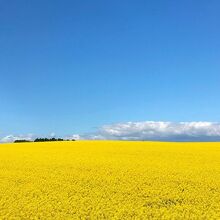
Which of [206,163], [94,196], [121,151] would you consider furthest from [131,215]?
[121,151]

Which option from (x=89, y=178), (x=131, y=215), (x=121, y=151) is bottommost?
(x=131, y=215)

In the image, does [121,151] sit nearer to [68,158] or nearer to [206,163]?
[68,158]

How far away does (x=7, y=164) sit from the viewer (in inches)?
934

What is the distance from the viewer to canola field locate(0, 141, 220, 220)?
13.3 meters

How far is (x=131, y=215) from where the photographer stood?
13.1m

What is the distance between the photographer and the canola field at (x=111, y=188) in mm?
13336

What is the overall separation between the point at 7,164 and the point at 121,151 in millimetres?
8564

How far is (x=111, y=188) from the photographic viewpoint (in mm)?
16266

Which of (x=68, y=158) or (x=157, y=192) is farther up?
(x=68, y=158)

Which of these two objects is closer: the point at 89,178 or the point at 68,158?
the point at 89,178

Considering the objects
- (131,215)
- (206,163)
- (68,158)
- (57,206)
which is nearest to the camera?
(131,215)

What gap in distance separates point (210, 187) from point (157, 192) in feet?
7.58

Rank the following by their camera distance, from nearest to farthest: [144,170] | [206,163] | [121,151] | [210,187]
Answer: [210,187], [144,170], [206,163], [121,151]

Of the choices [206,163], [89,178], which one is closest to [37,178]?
[89,178]
